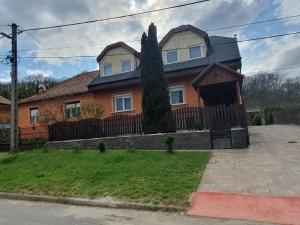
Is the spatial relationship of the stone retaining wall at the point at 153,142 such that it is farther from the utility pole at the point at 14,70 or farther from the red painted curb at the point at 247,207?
the red painted curb at the point at 247,207

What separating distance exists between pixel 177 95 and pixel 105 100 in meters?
5.98

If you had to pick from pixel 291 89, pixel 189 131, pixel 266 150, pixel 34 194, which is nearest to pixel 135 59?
pixel 189 131

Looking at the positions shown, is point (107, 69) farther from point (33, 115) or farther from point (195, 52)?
point (33, 115)

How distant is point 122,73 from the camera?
24.5 metres

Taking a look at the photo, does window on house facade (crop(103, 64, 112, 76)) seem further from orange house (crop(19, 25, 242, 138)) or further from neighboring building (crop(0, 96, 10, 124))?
neighboring building (crop(0, 96, 10, 124))

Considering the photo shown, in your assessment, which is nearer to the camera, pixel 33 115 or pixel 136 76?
pixel 136 76

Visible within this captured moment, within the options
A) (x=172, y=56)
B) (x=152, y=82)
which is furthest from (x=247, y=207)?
(x=172, y=56)

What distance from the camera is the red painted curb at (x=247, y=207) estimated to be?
6160 mm

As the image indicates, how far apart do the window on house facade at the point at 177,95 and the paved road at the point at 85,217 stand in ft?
48.5

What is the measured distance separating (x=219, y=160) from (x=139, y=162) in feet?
9.56

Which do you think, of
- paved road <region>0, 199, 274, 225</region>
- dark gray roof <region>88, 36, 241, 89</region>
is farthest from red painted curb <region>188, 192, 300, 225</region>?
dark gray roof <region>88, 36, 241, 89</region>

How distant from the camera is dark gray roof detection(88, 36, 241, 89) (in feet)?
68.1

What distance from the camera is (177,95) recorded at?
21.9 m

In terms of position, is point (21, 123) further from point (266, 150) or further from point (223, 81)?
point (266, 150)
